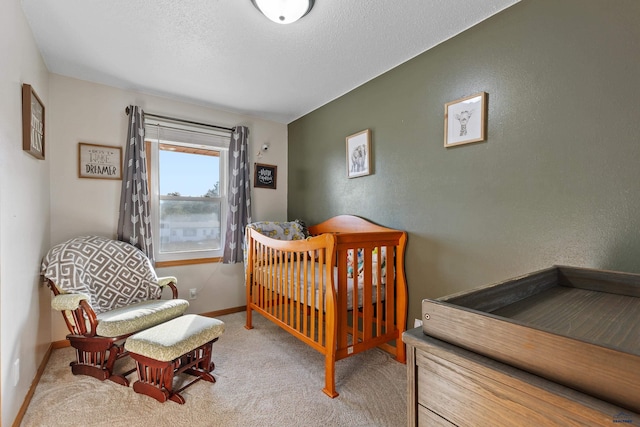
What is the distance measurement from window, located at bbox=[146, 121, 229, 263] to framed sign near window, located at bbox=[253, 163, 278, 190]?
1.19ft

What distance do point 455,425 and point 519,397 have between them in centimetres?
16

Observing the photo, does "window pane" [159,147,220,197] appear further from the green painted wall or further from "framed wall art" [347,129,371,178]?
the green painted wall

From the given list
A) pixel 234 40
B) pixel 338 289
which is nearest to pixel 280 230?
pixel 338 289

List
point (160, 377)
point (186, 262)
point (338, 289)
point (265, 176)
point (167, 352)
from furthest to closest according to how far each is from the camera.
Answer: point (265, 176) → point (186, 262) → point (338, 289) → point (160, 377) → point (167, 352)

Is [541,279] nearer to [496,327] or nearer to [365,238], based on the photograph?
[496,327]

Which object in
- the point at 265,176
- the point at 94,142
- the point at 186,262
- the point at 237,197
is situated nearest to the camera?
the point at 94,142

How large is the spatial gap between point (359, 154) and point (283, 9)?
128cm

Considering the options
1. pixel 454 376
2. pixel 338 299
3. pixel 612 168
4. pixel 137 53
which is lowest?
pixel 338 299

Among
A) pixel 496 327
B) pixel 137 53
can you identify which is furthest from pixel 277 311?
pixel 137 53

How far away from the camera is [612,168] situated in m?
1.28

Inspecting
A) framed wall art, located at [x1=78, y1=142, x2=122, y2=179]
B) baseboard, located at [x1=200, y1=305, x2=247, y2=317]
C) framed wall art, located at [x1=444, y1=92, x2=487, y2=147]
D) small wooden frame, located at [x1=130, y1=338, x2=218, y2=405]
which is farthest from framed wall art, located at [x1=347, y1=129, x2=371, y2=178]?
framed wall art, located at [x1=78, y1=142, x2=122, y2=179]

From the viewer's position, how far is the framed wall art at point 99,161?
2463 mm

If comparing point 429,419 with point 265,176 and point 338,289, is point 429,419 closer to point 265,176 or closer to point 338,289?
point 338,289

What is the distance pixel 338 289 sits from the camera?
180cm
